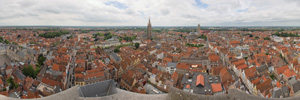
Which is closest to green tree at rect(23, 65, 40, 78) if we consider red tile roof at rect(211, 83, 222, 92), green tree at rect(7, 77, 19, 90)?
green tree at rect(7, 77, 19, 90)

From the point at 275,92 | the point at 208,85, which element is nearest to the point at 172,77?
the point at 208,85

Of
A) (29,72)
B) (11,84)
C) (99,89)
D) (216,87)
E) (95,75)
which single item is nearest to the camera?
(99,89)

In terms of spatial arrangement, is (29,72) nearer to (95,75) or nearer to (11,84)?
(11,84)

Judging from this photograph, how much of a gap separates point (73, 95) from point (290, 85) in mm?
18575

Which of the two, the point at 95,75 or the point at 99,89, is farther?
the point at 95,75

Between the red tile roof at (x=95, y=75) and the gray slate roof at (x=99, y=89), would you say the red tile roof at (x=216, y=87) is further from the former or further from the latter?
the gray slate roof at (x=99, y=89)

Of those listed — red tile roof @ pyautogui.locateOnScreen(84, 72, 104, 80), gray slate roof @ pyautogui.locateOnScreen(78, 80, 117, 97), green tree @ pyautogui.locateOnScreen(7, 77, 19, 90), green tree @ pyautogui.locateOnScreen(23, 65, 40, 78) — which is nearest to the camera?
gray slate roof @ pyautogui.locateOnScreen(78, 80, 117, 97)

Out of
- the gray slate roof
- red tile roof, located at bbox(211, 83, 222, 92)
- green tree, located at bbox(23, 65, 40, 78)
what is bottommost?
red tile roof, located at bbox(211, 83, 222, 92)

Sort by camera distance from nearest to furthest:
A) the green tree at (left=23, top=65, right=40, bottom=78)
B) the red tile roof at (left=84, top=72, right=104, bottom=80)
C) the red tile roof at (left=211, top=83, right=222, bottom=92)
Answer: the red tile roof at (left=211, top=83, right=222, bottom=92)
the red tile roof at (left=84, top=72, right=104, bottom=80)
the green tree at (left=23, top=65, right=40, bottom=78)

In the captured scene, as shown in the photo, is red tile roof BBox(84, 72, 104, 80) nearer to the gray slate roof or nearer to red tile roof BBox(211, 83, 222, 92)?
red tile roof BBox(211, 83, 222, 92)

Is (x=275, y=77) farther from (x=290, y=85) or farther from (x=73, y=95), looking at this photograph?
(x=73, y=95)

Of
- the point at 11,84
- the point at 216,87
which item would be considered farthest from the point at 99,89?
the point at 11,84

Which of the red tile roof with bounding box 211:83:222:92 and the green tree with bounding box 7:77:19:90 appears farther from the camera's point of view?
the green tree with bounding box 7:77:19:90

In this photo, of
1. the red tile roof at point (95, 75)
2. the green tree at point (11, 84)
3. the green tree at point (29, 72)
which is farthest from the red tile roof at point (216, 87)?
the green tree at point (29, 72)
